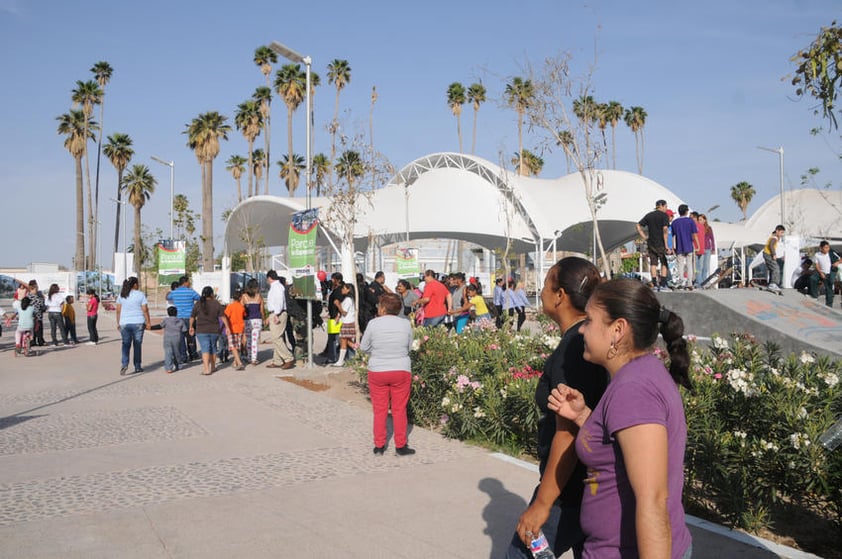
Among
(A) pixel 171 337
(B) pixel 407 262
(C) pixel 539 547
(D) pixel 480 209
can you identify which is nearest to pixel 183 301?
(A) pixel 171 337

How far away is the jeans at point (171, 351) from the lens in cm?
1400

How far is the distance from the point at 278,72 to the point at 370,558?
56849 mm

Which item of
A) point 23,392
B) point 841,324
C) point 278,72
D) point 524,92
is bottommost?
point 23,392

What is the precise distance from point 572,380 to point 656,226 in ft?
37.7

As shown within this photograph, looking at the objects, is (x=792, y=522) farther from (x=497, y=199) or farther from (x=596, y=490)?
(x=497, y=199)

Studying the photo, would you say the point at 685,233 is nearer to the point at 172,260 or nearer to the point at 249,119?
the point at 172,260

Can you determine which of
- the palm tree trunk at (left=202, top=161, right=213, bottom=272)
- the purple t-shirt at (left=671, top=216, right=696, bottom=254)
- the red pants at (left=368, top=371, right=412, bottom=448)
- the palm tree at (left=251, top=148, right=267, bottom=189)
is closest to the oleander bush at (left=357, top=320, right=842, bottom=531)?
the red pants at (left=368, top=371, right=412, bottom=448)

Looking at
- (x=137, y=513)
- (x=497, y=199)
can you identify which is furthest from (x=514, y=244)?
(x=137, y=513)

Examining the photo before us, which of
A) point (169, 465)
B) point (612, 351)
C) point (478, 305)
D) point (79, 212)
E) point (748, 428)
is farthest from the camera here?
point (79, 212)

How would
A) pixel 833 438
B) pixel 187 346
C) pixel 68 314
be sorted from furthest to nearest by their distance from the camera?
pixel 68 314 → pixel 187 346 → pixel 833 438

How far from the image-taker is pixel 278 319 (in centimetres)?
1398

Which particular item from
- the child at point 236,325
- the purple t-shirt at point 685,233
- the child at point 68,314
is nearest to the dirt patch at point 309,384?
the child at point 236,325

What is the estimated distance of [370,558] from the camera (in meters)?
4.35

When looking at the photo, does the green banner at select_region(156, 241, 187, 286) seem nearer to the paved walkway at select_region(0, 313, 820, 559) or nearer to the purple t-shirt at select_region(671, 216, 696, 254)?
the paved walkway at select_region(0, 313, 820, 559)
